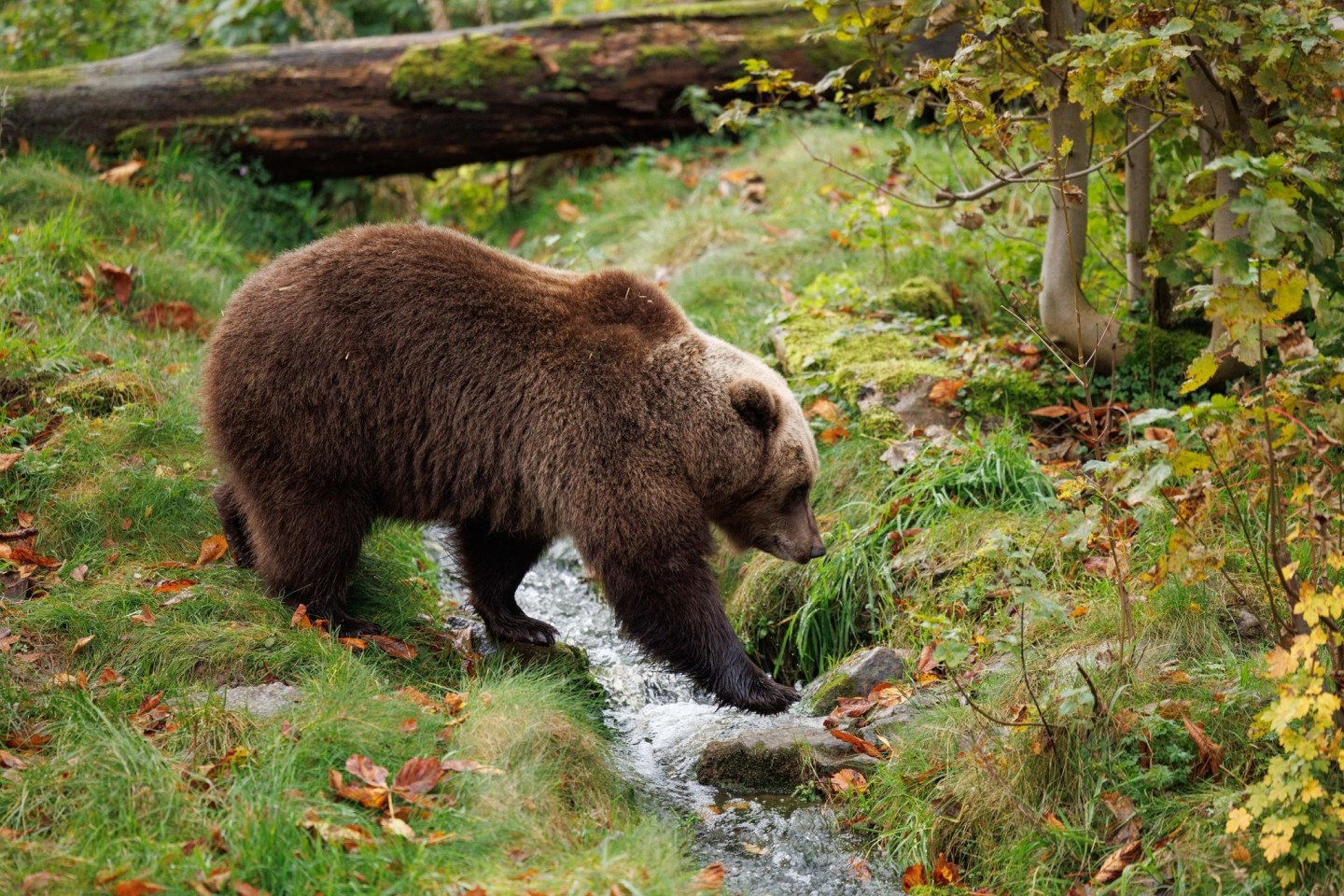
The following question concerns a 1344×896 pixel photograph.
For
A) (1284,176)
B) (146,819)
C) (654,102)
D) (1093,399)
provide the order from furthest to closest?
1. (654,102)
2. (1093,399)
3. (1284,176)
4. (146,819)

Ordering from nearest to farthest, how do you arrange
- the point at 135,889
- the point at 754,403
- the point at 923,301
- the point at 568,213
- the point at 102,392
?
the point at 135,889, the point at 754,403, the point at 102,392, the point at 923,301, the point at 568,213

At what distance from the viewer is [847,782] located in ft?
16.4

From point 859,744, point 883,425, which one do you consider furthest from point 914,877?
point 883,425

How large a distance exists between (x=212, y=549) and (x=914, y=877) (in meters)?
3.72

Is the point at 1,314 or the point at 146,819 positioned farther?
the point at 1,314

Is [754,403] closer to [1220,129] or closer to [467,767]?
[467,767]

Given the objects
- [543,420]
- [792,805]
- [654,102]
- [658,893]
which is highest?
[654,102]

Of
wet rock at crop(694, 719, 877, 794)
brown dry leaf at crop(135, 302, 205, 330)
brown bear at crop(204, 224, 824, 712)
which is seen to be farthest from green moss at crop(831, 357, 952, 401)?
brown dry leaf at crop(135, 302, 205, 330)

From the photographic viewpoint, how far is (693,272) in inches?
367

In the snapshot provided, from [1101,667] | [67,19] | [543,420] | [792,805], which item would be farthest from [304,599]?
[67,19]

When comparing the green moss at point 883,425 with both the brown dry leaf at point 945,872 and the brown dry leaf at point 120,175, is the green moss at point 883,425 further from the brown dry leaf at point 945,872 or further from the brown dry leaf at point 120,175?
the brown dry leaf at point 120,175

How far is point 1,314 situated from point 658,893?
5.42 meters

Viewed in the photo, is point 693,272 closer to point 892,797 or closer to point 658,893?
point 892,797

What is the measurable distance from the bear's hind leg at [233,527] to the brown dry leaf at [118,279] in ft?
8.76
